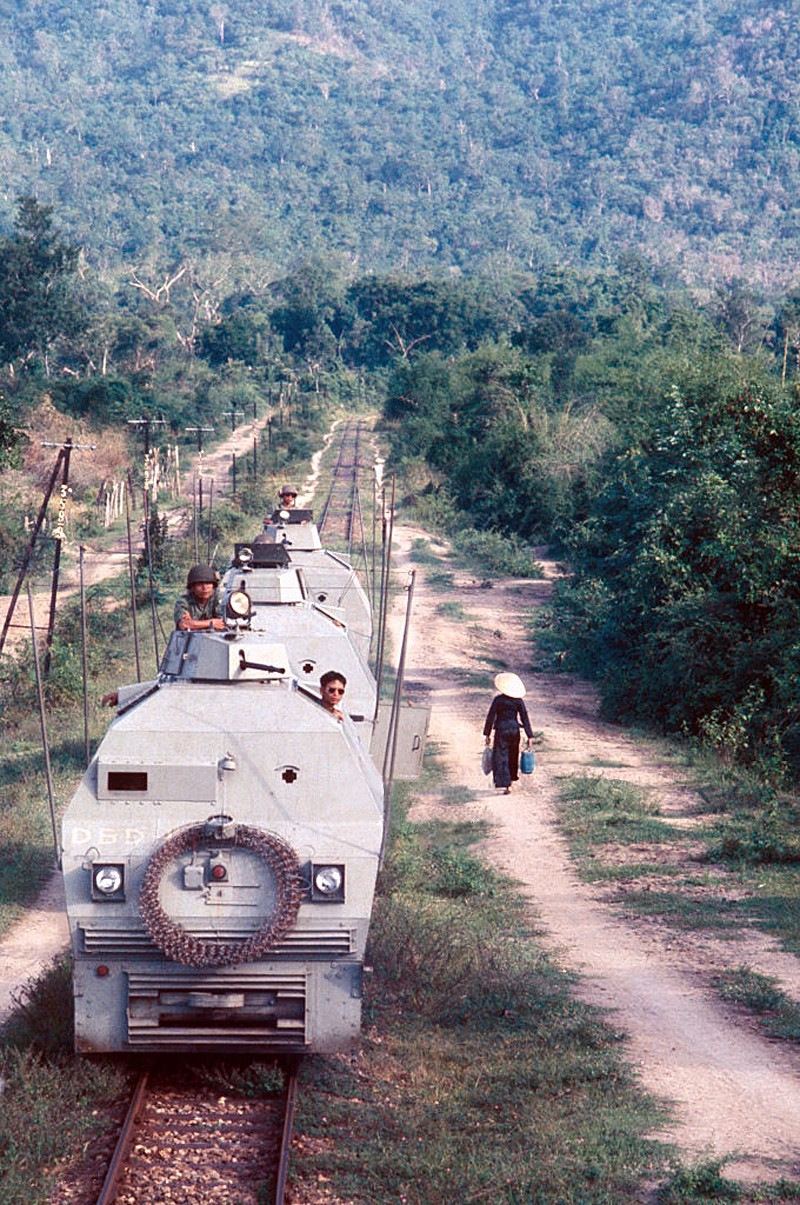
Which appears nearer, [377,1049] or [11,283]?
[377,1049]

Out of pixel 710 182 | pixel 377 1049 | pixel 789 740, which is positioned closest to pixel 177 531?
pixel 789 740

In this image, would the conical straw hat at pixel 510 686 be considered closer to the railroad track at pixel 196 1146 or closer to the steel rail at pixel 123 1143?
the railroad track at pixel 196 1146

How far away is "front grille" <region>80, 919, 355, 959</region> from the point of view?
9039 millimetres

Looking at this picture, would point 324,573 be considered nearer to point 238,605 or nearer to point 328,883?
point 238,605

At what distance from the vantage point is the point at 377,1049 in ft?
32.4

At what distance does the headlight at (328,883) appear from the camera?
9.12 meters

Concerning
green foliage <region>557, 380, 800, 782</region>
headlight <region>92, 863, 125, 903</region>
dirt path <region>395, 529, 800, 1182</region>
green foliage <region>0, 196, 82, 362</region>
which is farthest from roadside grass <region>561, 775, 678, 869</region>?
green foliage <region>0, 196, 82, 362</region>

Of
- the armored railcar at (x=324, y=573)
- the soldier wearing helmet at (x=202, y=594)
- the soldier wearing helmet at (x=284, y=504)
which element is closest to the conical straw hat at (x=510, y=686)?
the soldier wearing helmet at (x=202, y=594)

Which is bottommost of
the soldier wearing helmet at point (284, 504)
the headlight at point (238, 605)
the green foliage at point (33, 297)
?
the green foliage at point (33, 297)

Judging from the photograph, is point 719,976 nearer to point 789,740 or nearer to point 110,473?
point 789,740

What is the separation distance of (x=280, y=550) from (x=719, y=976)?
712cm

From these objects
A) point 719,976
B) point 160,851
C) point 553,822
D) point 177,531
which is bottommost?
point 177,531

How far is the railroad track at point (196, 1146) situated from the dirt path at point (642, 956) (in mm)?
2217

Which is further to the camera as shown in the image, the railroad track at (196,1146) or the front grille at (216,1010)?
the front grille at (216,1010)
